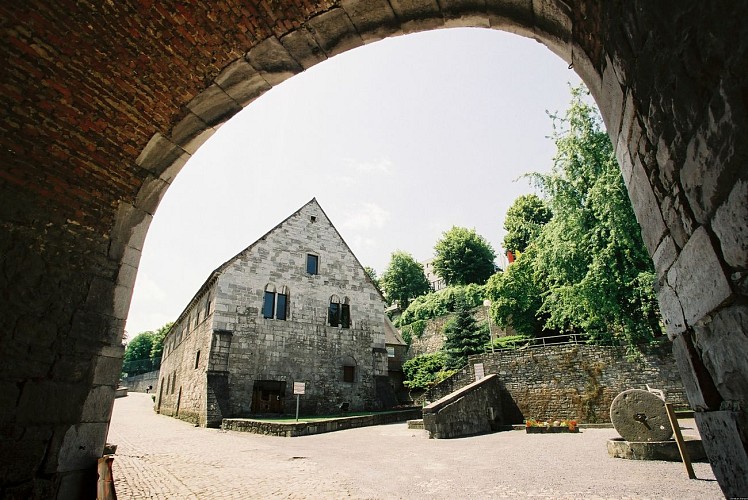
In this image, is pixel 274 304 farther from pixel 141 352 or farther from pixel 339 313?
pixel 141 352

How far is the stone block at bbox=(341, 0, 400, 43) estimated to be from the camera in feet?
11.6

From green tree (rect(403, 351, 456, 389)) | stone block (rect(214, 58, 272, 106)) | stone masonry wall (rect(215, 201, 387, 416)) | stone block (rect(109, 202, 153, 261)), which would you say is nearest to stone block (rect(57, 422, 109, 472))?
stone block (rect(109, 202, 153, 261))

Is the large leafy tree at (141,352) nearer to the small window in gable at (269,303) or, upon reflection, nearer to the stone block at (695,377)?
the small window in gable at (269,303)

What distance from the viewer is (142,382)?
57.0 meters

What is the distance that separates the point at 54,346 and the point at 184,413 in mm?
19091

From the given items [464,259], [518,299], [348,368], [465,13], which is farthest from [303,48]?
[464,259]

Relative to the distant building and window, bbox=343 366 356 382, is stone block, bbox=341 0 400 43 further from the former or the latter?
the distant building

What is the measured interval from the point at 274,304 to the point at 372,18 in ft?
55.6

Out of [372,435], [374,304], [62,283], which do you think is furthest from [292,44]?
[374,304]

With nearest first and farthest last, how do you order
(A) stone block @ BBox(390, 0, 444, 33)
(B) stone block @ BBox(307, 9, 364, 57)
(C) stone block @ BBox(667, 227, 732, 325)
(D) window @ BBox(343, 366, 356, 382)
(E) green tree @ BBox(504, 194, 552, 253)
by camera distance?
(C) stone block @ BBox(667, 227, 732, 325)
(A) stone block @ BBox(390, 0, 444, 33)
(B) stone block @ BBox(307, 9, 364, 57)
(D) window @ BBox(343, 366, 356, 382)
(E) green tree @ BBox(504, 194, 552, 253)

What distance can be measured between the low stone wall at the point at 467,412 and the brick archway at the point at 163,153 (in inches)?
399

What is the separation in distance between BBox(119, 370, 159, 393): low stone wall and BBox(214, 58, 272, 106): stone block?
2399 inches

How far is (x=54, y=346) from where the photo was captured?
11.8 feet

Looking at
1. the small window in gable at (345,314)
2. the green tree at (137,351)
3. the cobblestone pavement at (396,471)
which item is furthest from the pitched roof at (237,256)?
the green tree at (137,351)
